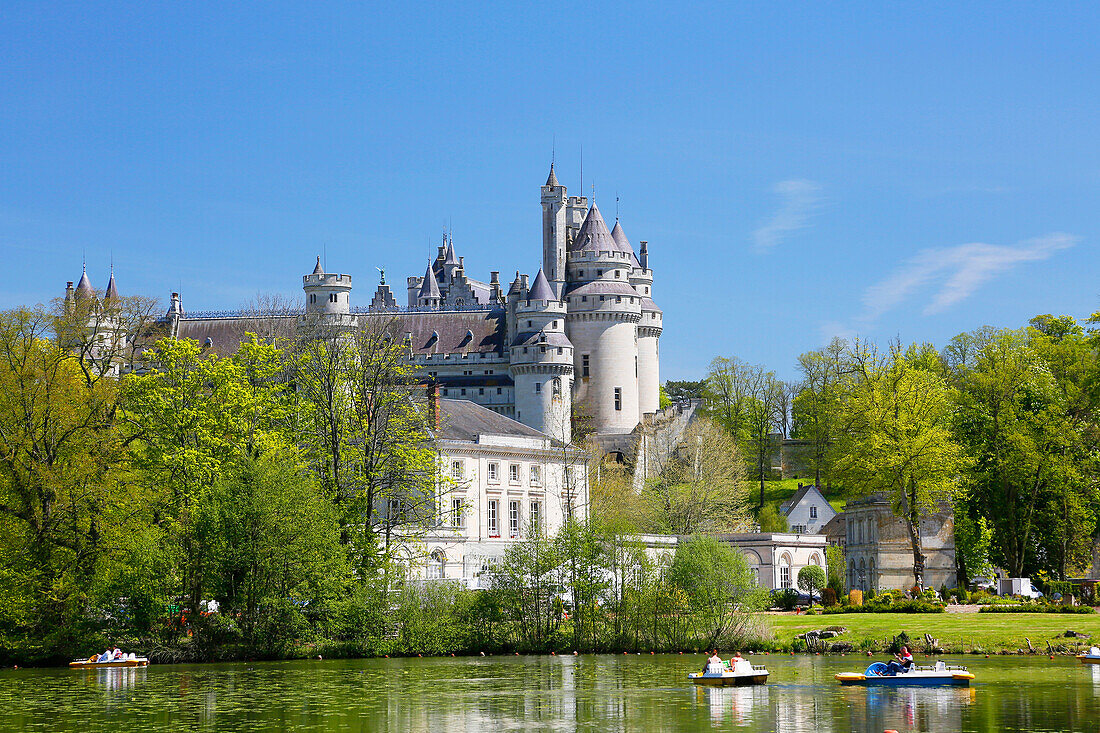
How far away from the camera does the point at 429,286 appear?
496ft

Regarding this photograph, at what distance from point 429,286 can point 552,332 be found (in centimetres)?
4540

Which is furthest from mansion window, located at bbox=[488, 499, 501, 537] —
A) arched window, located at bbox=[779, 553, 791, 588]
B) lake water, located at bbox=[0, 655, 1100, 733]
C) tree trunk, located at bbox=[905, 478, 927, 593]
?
lake water, located at bbox=[0, 655, 1100, 733]

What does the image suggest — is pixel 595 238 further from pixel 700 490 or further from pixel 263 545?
pixel 263 545

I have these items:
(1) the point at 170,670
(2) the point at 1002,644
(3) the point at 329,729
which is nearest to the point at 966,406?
(2) the point at 1002,644

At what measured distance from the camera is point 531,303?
108m

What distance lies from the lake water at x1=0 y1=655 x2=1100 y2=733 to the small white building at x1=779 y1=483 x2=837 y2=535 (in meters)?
54.1

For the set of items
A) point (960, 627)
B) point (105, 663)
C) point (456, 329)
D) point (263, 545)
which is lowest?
point (105, 663)

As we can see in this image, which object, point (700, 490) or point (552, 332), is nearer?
point (700, 490)

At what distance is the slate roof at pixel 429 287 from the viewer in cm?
14888

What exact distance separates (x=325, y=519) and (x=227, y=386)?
628cm

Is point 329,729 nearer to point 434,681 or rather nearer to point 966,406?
point 434,681

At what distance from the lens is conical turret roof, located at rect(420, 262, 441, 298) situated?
14888cm

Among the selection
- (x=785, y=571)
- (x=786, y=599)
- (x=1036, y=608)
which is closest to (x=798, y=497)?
(x=785, y=571)

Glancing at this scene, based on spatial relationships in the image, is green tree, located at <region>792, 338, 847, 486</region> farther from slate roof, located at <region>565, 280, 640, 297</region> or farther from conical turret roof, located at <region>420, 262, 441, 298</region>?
conical turret roof, located at <region>420, 262, 441, 298</region>
